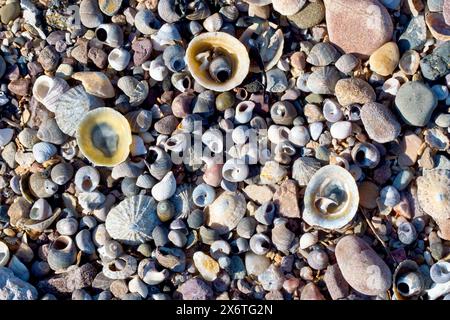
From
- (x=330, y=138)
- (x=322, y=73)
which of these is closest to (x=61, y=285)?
(x=330, y=138)

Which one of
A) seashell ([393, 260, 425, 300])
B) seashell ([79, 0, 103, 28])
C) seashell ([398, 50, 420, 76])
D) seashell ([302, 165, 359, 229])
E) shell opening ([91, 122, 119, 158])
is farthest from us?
seashell ([79, 0, 103, 28])

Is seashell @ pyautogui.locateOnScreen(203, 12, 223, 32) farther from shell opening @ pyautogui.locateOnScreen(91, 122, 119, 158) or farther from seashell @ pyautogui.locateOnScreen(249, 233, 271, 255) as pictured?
seashell @ pyautogui.locateOnScreen(249, 233, 271, 255)

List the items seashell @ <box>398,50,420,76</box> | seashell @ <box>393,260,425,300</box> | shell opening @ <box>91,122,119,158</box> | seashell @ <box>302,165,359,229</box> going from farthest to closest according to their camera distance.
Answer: shell opening @ <box>91,122,119,158</box> → seashell @ <box>398,50,420,76</box> → seashell @ <box>302,165,359,229</box> → seashell @ <box>393,260,425,300</box>

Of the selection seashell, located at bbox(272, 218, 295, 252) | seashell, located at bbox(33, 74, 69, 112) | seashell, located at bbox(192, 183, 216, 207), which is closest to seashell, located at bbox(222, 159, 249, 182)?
seashell, located at bbox(192, 183, 216, 207)

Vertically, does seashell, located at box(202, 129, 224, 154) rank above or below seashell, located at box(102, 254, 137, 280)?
above

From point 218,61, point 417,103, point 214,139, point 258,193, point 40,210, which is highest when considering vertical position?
point 218,61

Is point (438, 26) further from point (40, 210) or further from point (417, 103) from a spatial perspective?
point (40, 210)

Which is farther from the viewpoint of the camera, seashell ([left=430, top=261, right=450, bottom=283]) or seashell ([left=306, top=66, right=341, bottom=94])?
seashell ([left=306, top=66, right=341, bottom=94])

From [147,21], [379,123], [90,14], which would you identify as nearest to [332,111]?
[379,123]
